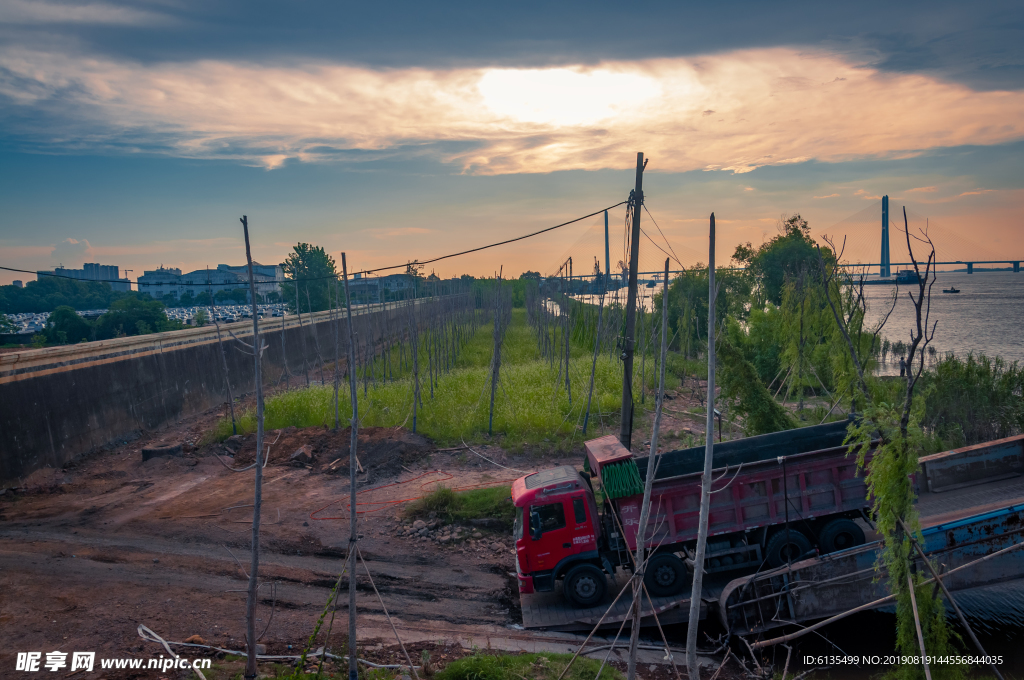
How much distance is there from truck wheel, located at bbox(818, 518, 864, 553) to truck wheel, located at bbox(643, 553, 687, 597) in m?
2.27

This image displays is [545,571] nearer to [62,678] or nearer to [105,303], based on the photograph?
[62,678]

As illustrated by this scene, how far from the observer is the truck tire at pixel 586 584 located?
8.77 meters

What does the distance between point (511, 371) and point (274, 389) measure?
1047 centimetres

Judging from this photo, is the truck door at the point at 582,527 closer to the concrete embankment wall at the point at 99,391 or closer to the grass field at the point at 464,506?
the grass field at the point at 464,506

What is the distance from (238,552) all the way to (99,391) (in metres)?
10.1

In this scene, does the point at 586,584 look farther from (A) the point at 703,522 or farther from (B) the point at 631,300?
(B) the point at 631,300

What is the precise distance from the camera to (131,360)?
19.0 metres

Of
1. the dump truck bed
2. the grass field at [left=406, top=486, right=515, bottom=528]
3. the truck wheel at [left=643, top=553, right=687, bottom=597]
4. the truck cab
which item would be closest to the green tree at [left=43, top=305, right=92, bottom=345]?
the grass field at [left=406, top=486, right=515, bottom=528]

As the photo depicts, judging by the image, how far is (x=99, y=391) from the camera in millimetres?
17500

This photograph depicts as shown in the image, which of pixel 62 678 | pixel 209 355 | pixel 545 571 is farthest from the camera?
pixel 209 355

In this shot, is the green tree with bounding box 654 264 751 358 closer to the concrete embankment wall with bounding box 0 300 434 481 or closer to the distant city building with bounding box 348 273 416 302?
the distant city building with bounding box 348 273 416 302

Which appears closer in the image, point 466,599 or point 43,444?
point 466,599

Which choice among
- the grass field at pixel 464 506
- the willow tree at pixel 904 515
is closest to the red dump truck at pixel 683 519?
the grass field at pixel 464 506

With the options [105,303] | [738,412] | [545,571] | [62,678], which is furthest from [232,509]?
[105,303]
